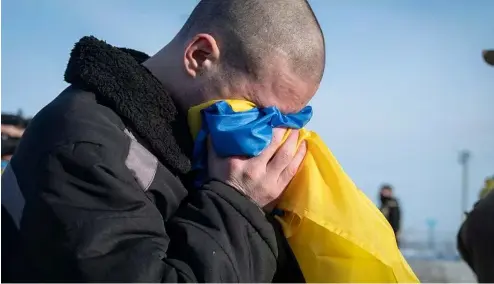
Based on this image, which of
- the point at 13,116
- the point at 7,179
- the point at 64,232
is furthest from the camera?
the point at 13,116

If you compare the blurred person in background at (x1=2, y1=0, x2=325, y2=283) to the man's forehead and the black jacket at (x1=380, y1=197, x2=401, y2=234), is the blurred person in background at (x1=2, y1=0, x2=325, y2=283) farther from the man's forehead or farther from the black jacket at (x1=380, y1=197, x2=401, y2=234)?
the black jacket at (x1=380, y1=197, x2=401, y2=234)

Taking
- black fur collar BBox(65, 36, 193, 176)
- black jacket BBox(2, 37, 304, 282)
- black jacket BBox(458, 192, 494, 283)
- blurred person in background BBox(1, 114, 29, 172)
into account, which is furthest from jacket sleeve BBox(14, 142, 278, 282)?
blurred person in background BBox(1, 114, 29, 172)

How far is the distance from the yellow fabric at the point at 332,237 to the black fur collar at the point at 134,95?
0.07 m

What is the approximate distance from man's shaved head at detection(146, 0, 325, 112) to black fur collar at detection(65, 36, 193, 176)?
0.07 metres

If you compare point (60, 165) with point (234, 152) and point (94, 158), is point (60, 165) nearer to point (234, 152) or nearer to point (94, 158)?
point (94, 158)

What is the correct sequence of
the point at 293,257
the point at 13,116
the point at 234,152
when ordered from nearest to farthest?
the point at 234,152 < the point at 293,257 < the point at 13,116

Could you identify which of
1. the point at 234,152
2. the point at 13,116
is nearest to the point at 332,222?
the point at 234,152

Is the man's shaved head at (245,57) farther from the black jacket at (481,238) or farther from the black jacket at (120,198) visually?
the black jacket at (481,238)

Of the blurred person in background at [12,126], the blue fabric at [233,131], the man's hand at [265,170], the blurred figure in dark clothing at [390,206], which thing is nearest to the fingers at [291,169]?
the man's hand at [265,170]

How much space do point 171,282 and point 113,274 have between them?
0.41ft

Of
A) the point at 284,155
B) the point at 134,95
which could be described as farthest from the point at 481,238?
the point at 134,95

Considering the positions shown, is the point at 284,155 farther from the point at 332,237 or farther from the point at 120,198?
the point at 120,198

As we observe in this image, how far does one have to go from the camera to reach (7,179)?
1.53 meters

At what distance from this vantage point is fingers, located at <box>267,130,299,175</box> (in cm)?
179
